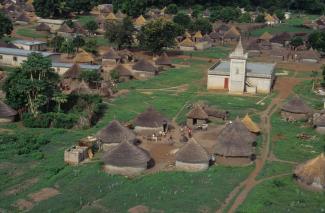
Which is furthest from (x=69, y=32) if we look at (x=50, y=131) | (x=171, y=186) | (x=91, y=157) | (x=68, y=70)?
(x=171, y=186)

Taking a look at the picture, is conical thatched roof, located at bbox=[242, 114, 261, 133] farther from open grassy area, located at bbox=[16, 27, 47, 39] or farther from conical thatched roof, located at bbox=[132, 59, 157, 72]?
open grassy area, located at bbox=[16, 27, 47, 39]

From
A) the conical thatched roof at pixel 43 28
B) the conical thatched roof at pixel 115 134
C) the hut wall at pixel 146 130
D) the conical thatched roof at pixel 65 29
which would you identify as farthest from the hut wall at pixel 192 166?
the conical thatched roof at pixel 43 28

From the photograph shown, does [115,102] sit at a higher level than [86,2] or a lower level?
lower

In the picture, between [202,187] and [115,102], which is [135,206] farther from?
[115,102]

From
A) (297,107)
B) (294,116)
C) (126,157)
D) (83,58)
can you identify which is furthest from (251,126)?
(83,58)

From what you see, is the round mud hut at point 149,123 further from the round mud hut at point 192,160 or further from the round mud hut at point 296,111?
the round mud hut at point 296,111

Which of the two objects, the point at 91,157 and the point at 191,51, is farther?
the point at 191,51

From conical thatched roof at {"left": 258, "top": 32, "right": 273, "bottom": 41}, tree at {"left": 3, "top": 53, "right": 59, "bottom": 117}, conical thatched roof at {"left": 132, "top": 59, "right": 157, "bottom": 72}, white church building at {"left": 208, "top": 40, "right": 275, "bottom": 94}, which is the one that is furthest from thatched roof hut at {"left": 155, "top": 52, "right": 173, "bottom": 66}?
conical thatched roof at {"left": 258, "top": 32, "right": 273, "bottom": 41}
